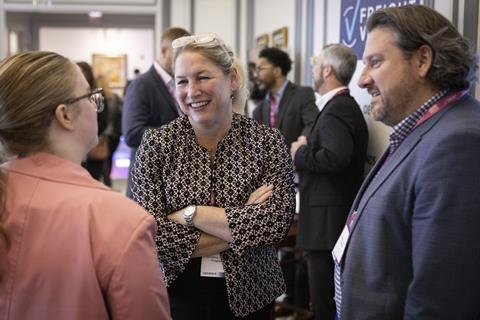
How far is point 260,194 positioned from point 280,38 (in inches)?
136

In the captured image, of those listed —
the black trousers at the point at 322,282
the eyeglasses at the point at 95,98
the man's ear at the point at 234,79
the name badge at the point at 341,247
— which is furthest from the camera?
the black trousers at the point at 322,282

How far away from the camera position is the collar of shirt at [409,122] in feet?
4.53

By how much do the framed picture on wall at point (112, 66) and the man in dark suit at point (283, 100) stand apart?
579 centimetres

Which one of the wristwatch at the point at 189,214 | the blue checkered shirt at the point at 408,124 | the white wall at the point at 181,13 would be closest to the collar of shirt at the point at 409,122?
the blue checkered shirt at the point at 408,124

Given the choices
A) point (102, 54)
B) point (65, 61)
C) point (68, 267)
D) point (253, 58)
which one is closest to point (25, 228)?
point (68, 267)

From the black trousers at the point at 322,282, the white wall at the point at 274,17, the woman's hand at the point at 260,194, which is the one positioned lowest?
the black trousers at the point at 322,282

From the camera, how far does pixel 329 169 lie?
278cm

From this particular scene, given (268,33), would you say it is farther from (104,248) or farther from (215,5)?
(104,248)

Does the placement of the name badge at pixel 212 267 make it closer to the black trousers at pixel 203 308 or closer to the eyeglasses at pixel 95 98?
the black trousers at pixel 203 308

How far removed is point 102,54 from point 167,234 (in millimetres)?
8566

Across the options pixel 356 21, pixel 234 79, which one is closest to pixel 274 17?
pixel 356 21

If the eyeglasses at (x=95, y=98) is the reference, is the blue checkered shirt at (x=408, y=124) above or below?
below

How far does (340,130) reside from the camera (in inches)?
110

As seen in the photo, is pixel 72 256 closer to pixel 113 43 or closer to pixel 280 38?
pixel 280 38
